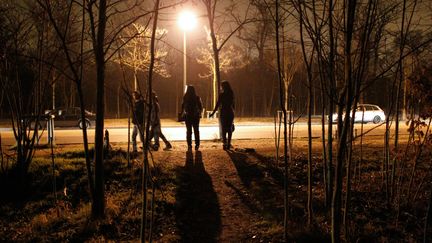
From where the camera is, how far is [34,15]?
21.5 feet

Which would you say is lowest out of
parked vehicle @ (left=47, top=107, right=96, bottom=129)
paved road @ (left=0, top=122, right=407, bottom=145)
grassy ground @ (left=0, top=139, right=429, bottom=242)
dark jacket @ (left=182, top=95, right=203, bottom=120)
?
grassy ground @ (left=0, top=139, right=429, bottom=242)

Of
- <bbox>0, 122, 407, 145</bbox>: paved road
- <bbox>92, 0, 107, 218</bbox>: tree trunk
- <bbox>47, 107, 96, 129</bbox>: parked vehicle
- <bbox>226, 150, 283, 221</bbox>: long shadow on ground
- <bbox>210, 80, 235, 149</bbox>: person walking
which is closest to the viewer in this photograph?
<bbox>92, 0, 107, 218</bbox>: tree trunk

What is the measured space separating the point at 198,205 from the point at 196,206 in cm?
4

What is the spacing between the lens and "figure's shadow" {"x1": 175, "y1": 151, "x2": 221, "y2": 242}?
224 inches

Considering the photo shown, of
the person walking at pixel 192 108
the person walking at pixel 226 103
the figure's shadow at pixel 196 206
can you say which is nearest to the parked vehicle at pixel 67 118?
the person walking at pixel 192 108

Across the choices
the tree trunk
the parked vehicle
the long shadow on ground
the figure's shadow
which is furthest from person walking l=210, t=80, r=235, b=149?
the parked vehicle

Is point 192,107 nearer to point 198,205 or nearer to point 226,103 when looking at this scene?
point 226,103

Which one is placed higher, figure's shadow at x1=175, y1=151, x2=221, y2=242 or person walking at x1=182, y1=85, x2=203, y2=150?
person walking at x1=182, y1=85, x2=203, y2=150

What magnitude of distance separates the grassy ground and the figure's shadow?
0.6 inches

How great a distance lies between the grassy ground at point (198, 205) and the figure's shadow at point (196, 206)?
15 mm

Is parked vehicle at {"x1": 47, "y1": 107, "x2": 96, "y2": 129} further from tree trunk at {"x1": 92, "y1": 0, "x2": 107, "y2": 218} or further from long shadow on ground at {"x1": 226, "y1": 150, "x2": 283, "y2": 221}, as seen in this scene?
tree trunk at {"x1": 92, "y1": 0, "x2": 107, "y2": 218}

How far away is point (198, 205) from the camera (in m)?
6.56

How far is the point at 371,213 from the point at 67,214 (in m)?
4.83

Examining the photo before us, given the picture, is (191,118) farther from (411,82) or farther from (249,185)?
(411,82)
